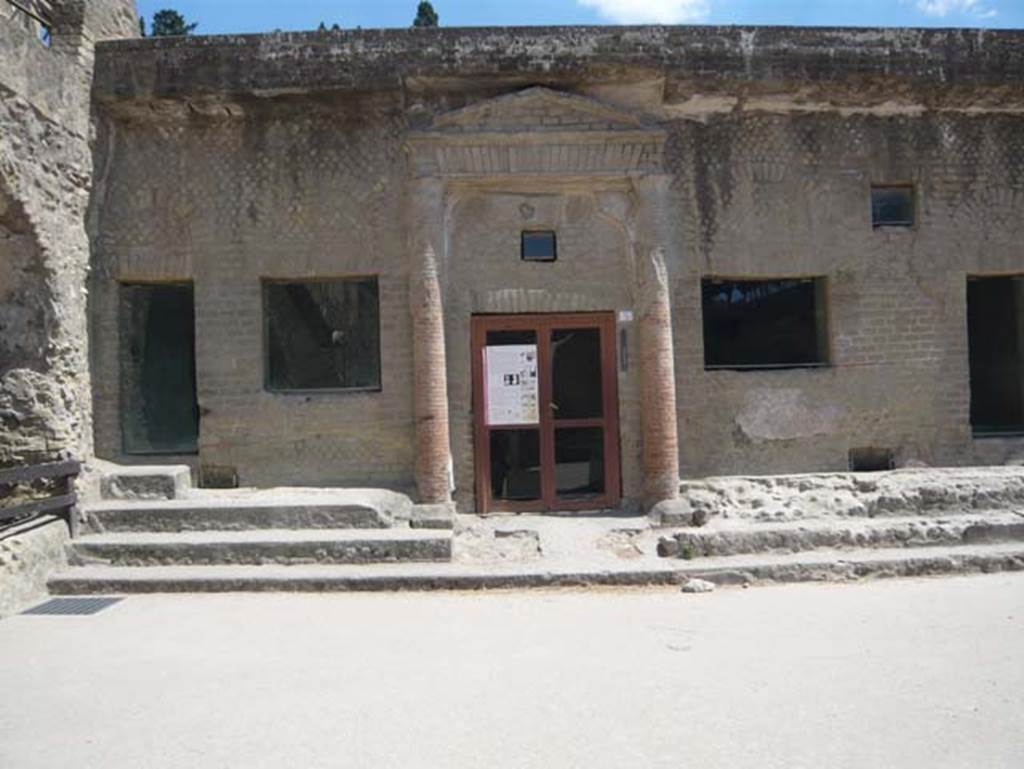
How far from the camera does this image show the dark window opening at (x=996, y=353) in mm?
10539

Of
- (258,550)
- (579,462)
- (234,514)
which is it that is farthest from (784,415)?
(234,514)

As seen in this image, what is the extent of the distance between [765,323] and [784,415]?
1.25 m

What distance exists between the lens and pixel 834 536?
8.02 metres

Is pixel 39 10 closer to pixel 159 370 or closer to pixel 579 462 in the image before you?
pixel 159 370

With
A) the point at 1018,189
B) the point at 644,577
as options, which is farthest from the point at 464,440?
the point at 1018,189

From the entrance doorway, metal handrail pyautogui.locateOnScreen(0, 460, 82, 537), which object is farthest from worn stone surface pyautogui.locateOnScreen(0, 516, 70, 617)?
the entrance doorway

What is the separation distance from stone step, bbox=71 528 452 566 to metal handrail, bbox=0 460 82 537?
0.34m

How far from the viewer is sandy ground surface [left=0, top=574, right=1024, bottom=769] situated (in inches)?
153

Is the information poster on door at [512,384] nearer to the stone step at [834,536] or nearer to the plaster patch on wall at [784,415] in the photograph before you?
the stone step at [834,536]

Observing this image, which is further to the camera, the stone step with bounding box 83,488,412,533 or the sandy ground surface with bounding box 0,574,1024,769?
the stone step with bounding box 83,488,412,533

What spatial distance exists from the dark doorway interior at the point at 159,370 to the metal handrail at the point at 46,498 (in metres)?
1.44

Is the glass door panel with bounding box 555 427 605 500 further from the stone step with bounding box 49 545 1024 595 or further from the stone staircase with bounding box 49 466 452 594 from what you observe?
the stone step with bounding box 49 545 1024 595

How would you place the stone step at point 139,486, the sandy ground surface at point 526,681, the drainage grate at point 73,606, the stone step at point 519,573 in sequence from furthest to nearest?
the stone step at point 139,486, the stone step at point 519,573, the drainage grate at point 73,606, the sandy ground surface at point 526,681

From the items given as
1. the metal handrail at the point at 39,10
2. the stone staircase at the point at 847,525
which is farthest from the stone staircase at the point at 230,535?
the metal handrail at the point at 39,10
